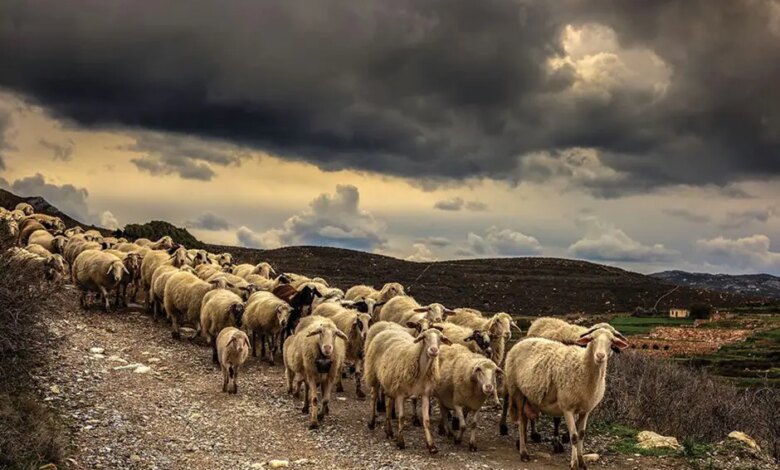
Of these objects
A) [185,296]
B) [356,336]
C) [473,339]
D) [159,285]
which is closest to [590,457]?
[473,339]

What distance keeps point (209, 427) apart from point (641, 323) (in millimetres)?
62264

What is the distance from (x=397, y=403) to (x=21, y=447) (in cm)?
699

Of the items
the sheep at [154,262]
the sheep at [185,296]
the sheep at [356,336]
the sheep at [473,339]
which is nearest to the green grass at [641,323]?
the sheep at [154,262]

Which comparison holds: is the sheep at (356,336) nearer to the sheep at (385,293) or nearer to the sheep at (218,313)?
the sheep at (218,313)

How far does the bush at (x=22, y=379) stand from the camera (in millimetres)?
10609

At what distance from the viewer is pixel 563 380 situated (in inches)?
496

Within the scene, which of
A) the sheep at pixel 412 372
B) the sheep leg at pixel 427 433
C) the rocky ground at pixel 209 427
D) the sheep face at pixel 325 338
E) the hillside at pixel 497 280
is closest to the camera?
the rocky ground at pixel 209 427

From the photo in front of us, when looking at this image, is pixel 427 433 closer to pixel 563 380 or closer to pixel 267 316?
pixel 563 380

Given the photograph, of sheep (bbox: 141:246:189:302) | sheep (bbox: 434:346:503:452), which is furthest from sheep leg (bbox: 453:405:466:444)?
sheep (bbox: 141:246:189:302)

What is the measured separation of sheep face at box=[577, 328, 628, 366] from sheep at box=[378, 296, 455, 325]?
20.4 ft

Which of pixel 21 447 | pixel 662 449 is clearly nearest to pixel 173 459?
pixel 21 447

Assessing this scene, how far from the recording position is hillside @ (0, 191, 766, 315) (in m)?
72.6

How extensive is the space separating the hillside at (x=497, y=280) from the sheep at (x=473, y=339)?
5011cm

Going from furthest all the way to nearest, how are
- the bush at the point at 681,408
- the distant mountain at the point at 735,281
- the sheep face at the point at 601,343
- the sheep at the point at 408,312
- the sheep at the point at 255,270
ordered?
1. the distant mountain at the point at 735,281
2. the sheep at the point at 255,270
3. the sheep at the point at 408,312
4. the bush at the point at 681,408
5. the sheep face at the point at 601,343
